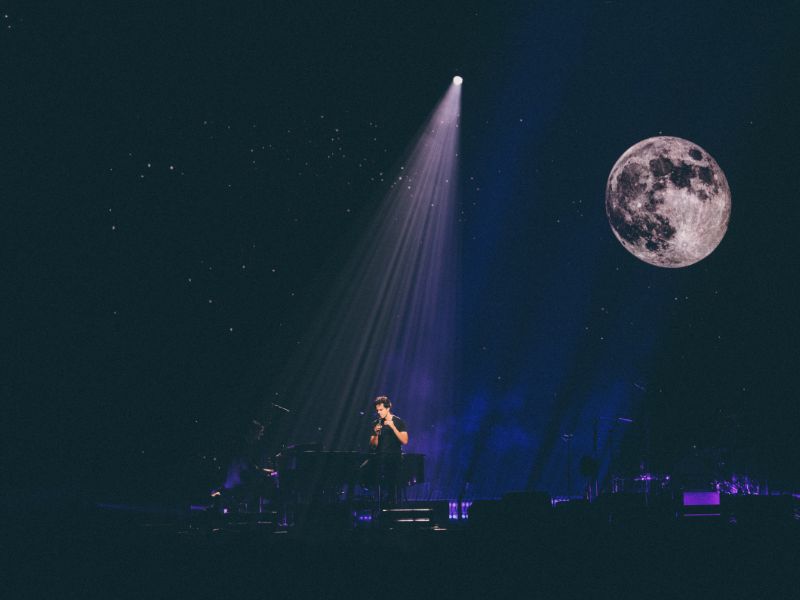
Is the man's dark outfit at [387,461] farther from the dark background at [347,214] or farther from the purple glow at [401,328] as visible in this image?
the purple glow at [401,328]

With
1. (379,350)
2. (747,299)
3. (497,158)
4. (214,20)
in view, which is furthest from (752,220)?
(214,20)

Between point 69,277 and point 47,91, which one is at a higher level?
point 47,91

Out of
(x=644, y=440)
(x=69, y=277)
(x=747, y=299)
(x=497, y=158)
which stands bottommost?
(x=644, y=440)

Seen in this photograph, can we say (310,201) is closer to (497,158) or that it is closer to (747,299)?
(497,158)

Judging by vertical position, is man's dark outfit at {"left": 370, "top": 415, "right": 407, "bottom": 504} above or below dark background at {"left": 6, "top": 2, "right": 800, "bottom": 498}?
below

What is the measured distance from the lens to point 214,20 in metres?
9.88

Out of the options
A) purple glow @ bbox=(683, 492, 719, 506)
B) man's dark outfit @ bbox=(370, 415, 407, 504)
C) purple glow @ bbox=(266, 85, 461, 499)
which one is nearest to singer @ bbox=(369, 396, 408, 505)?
man's dark outfit @ bbox=(370, 415, 407, 504)

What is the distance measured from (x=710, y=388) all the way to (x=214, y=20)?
1214 centimetres

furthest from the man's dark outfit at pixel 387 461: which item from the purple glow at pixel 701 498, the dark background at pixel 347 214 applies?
the purple glow at pixel 701 498

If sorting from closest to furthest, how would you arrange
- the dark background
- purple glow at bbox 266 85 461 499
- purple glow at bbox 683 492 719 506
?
the dark background < purple glow at bbox 683 492 719 506 < purple glow at bbox 266 85 461 499

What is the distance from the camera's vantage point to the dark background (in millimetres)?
8578

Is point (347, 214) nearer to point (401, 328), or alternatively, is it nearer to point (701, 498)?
point (401, 328)

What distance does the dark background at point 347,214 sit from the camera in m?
8.58

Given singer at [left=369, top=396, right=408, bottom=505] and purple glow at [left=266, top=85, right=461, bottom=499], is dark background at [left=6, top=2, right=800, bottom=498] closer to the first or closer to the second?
purple glow at [left=266, top=85, right=461, bottom=499]
